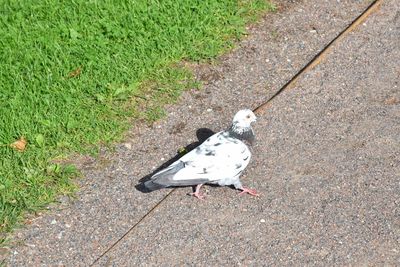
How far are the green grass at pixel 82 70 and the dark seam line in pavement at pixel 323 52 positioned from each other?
784 millimetres

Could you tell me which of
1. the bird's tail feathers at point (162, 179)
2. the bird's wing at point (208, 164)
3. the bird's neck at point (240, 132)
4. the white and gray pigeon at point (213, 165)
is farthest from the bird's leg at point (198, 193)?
the bird's neck at point (240, 132)

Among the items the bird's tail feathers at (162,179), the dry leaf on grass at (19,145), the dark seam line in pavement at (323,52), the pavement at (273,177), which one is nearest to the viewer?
the pavement at (273,177)

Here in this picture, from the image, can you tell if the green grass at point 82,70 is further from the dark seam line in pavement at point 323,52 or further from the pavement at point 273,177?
the dark seam line in pavement at point 323,52

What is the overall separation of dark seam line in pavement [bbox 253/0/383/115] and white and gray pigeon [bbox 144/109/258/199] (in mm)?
823

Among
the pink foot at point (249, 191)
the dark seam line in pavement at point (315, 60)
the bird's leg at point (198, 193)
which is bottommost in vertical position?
the pink foot at point (249, 191)

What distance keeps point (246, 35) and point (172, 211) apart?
2.58 metres

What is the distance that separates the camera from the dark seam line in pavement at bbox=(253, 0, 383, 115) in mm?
6816

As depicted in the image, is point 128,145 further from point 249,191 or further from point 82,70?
point 249,191

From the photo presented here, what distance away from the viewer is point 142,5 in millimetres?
7766

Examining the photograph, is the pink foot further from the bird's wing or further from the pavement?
the bird's wing

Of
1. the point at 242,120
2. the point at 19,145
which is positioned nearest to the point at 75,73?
the point at 19,145

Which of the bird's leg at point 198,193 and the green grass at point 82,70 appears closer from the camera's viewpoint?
the bird's leg at point 198,193

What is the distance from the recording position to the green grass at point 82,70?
623 cm

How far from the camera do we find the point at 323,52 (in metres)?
7.39
